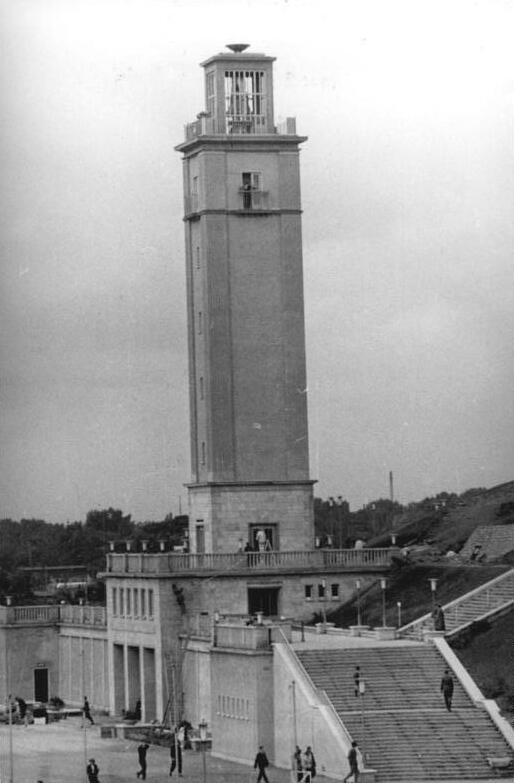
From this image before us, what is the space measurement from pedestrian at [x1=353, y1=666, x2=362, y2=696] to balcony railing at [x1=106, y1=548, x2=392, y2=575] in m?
19.3

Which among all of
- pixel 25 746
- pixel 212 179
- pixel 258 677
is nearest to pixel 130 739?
pixel 25 746

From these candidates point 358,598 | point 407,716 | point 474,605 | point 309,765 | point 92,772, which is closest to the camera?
point 309,765

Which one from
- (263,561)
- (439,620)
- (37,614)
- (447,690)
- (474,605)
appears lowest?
(447,690)

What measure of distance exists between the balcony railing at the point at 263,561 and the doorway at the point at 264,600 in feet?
2.80

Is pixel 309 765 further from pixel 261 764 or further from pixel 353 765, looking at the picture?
pixel 353 765

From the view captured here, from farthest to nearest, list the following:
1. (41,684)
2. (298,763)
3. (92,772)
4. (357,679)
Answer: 1. (41,684)
2. (357,679)
3. (298,763)
4. (92,772)

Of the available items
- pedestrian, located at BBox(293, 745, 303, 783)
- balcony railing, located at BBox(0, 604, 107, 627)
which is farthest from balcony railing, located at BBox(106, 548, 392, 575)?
pedestrian, located at BBox(293, 745, 303, 783)

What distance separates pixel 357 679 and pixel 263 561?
22.3m

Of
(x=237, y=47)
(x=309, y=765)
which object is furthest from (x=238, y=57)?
(x=309, y=765)

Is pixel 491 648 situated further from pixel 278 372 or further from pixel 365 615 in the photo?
pixel 278 372

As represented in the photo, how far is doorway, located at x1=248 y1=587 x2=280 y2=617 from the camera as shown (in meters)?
99.1

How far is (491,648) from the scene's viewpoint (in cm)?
8106

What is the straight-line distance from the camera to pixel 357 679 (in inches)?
3049

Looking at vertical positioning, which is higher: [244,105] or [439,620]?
[244,105]
